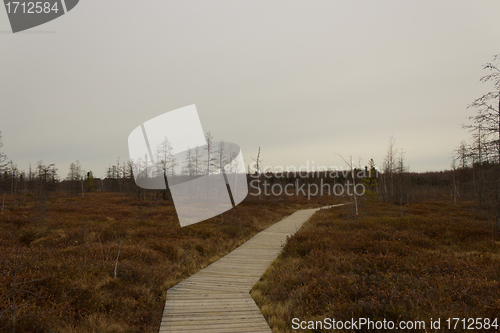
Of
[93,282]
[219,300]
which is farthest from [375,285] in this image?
[93,282]

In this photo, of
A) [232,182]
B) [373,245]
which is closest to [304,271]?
[373,245]

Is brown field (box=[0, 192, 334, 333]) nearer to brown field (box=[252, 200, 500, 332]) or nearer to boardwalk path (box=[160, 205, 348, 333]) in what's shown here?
boardwalk path (box=[160, 205, 348, 333])

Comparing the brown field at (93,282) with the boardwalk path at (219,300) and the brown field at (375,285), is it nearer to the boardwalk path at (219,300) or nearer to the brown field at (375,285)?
the boardwalk path at (219,300)

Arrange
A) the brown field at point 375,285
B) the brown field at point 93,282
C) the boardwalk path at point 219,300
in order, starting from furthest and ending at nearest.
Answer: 1. the boardwalk path at point 219,300
2. the brown field at point 93,282
3. the brown field at point 375,285

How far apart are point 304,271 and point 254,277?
157 centimetres

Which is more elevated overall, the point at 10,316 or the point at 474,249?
the point at 10,316

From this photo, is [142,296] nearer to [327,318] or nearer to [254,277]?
[254,277]

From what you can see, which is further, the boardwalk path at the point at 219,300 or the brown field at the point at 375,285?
the boardwalk path at the point at 219,300

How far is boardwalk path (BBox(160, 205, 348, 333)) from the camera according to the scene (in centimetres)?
505

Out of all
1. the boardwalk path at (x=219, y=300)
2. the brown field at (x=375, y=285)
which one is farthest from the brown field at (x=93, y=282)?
the brown field at (x=375, y=285)

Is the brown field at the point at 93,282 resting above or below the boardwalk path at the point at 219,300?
above

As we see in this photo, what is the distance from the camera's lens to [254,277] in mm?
8062

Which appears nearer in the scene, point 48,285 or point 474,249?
point 48,285

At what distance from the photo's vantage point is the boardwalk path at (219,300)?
5.05m
